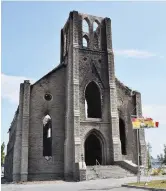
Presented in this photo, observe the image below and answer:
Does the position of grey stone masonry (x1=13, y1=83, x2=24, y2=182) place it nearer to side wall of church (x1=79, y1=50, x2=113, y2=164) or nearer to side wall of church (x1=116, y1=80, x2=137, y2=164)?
side wall of church (x1=79, y1=50, x2=113, y2=164)

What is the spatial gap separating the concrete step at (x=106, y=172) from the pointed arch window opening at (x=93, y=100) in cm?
677

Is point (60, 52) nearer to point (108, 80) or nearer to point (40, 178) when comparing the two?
point (108, 80)

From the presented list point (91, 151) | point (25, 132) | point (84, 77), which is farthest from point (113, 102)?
point (25, 132)

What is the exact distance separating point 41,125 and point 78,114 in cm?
427

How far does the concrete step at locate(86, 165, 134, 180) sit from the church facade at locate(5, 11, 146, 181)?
95 centimetres

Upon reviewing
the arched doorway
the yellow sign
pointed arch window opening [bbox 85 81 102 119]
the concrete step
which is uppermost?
pointed arch window opening [bbox 85 81 102 119]

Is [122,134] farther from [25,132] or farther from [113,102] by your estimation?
[25,132]

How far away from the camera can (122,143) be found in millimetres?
35969

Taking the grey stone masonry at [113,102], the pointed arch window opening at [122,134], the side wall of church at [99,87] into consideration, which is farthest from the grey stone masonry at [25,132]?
the pointed arch window opening at [122,134]

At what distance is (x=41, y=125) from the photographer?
32.3 meters

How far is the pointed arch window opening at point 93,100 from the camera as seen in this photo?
35.3m

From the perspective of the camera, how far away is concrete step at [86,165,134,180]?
2804 centimetres

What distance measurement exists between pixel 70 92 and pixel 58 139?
5.42 m

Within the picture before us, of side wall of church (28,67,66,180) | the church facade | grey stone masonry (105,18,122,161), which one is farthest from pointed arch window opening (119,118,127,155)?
side wall of church (28,67,66,180)
